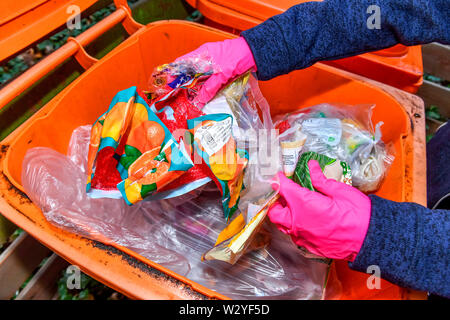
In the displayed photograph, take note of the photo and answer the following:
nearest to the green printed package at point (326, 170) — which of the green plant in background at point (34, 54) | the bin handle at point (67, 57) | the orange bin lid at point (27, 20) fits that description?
the bin handle at point (67, 57)

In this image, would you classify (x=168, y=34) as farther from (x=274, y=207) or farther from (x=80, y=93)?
(x=274, y=207)

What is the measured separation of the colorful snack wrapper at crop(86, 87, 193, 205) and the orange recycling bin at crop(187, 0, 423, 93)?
0.59m

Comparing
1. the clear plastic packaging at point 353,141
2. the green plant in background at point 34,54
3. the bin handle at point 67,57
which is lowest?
the clear plastic packaging at point 353,141

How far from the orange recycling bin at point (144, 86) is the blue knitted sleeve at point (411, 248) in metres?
0.08

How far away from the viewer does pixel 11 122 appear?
105 cm

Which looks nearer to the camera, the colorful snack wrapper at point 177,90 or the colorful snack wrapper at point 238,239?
the colorful snack wrapper at point 238,239

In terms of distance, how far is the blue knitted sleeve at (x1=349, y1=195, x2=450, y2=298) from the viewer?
581mm

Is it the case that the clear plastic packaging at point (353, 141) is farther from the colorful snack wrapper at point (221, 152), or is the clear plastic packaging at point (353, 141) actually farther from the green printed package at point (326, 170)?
the colorful snack wrapper at point (221, 152)

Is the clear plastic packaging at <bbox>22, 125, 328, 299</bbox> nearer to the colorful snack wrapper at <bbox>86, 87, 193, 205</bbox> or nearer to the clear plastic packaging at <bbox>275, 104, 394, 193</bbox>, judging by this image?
the colorful snack wrapper at <bbox>86, 87, 193, 205</bbox>

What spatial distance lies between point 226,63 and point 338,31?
289 millimetres

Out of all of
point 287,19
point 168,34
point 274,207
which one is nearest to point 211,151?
point 274,207

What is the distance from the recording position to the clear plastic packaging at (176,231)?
73 cm

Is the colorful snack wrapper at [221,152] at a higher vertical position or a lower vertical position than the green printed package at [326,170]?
higher

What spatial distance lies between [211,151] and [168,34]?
2.01ft
